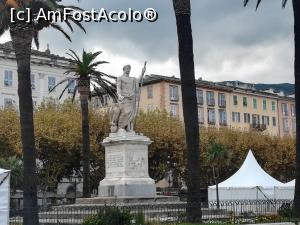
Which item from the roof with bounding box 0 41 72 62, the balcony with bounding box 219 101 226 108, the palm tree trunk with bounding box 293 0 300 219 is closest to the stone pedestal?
the palm tree trunk with bounding box 293 0 300 219

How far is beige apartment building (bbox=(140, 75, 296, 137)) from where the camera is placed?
8188 cm

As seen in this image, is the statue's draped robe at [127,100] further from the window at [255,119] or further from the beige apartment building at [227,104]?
the window at [255,119]

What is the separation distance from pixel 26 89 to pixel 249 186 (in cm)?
1870

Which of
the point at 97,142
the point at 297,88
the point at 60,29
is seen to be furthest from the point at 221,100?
the point at 297,88

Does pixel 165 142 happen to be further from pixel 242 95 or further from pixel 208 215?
pixel 242 95

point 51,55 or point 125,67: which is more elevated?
point 51,55

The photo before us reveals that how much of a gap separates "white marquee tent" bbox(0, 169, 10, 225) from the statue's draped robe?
11653 millimetres

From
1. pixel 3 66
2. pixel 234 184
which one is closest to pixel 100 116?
pixel 234 184

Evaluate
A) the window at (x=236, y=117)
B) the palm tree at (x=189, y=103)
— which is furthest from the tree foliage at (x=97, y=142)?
the window at (x=236, y=117)

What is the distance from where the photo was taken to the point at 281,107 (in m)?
102

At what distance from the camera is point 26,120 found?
820 inches

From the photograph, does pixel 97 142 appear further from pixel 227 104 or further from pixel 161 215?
pixel 227 104

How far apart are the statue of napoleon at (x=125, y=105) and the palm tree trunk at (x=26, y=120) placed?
6182 millimetres

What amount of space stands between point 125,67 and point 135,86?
3.35 ft
